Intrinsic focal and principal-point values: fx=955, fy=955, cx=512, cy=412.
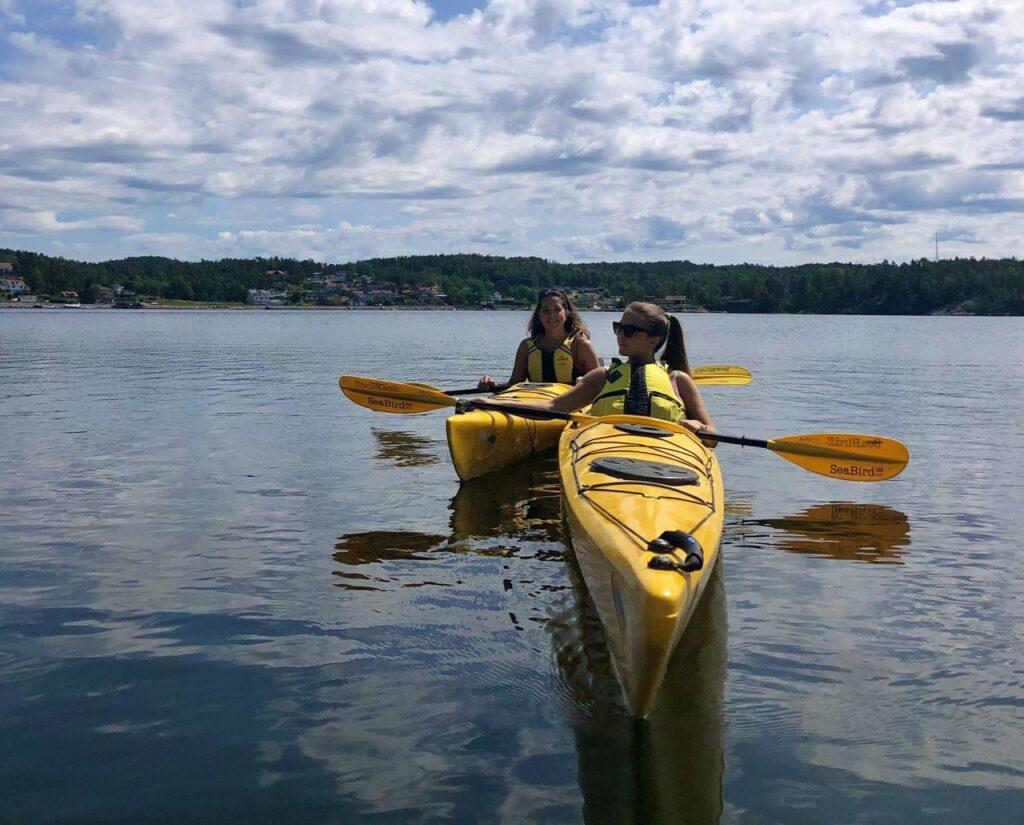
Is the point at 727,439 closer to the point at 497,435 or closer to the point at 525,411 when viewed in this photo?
the point at 525,411

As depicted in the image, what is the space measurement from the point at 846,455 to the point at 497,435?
365 centimetres

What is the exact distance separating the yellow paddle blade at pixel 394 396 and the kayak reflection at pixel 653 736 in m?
5.65

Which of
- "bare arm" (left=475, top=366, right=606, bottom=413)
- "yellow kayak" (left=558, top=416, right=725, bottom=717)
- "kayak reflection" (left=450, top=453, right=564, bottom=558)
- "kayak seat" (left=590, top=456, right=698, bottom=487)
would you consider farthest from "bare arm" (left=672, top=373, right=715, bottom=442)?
"kayak seat" (left=590, top=456, right=698, bottom=487)

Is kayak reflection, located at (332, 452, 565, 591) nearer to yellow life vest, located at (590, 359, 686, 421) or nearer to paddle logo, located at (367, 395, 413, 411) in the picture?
yellow life vest, located at (590, 359, 686, 421)

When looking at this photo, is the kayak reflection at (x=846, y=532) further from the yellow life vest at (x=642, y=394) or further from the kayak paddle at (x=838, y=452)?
the yellow life vest at (x=642, y=394)

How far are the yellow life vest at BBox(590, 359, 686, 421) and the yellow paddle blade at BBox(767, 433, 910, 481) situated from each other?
194cm

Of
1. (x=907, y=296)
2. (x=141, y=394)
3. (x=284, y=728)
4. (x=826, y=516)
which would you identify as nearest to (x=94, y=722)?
(x=284, y=728)

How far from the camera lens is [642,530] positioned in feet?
16.2

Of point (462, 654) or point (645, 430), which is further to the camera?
point (645, 430)

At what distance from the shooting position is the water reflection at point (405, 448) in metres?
12.3

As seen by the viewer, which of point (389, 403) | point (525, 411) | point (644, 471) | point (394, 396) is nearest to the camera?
point (644, 471)

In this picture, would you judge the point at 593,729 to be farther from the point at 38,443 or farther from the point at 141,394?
the point at 141,394

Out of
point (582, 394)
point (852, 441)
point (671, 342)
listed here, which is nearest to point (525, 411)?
point (582, 394)

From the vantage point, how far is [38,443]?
12.7 meters
